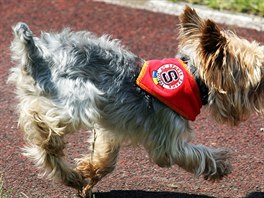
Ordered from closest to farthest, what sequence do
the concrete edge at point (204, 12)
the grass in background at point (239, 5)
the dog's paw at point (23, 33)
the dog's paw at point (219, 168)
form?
the dog's paw at point (23, 33) → the dog's paw at point (219, 168) → the concrete edge at point (204, 12) → the grass in background at point (239, 5)

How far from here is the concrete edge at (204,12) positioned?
887 cm

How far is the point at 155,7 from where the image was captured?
9.45 metres

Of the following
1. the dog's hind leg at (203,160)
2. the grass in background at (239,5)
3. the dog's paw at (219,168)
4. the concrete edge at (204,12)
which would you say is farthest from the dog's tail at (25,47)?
the grass in background at (239,5)

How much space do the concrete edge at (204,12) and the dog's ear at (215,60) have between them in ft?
12.7

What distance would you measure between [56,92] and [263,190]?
Result: 179 centimetres

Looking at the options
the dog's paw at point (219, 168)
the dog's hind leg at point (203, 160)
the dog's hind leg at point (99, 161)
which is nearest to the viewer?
the dog's hind leg at point (203, 160)

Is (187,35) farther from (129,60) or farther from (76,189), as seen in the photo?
(76,189)

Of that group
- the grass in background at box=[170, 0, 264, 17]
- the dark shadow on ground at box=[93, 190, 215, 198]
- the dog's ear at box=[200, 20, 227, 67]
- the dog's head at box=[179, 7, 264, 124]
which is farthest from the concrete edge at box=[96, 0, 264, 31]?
the dog's ear at box=[200, 20, 227, 67]

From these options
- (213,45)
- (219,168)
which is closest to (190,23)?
(213,45)

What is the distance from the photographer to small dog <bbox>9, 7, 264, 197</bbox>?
489 centimetres

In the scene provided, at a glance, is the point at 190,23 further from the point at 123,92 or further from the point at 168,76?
the point at 123,92

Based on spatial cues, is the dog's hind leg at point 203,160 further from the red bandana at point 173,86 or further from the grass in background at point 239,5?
the grass in background at point 239,5

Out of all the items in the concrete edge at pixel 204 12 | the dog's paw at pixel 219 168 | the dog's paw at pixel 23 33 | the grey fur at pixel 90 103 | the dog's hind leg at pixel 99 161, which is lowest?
the dog's hind leg at pixel 99 161

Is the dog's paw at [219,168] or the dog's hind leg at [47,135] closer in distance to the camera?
the dog's hind leg at [47,135]
